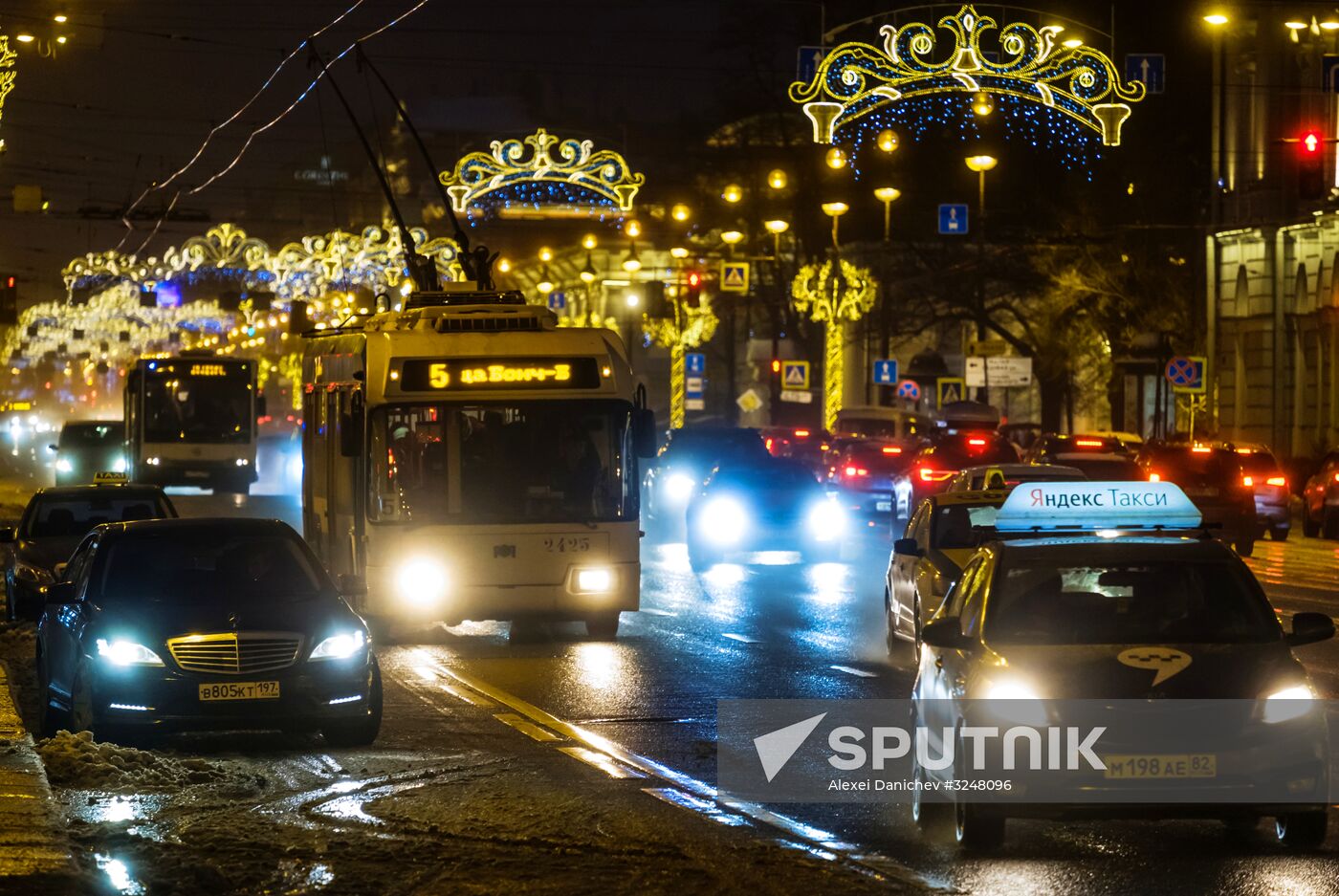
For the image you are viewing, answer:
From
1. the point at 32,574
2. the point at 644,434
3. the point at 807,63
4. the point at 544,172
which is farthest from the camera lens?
the point at 544,172

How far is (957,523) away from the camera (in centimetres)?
1856

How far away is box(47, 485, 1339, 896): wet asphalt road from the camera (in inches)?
359

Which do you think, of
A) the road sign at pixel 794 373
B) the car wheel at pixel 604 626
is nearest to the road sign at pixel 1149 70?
the road sign at pixel 794 373

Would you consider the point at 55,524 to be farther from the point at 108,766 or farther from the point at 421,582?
the point at 108,766

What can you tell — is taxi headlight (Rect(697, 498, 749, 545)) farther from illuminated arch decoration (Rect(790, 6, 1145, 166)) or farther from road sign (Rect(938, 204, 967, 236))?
road sign (Rect(938, 204, 967, 236))

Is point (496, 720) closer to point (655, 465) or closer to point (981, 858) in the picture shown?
point (981, 858)

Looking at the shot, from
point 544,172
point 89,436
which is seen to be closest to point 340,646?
point 89,436

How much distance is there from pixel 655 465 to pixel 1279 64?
19844 mm

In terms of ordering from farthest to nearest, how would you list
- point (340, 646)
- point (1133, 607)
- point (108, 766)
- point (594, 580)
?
point (594, 580), point (340, 646), point (108, 766), point (1133, 607)

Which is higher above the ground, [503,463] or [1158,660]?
[503,463]

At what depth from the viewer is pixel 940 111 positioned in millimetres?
52250

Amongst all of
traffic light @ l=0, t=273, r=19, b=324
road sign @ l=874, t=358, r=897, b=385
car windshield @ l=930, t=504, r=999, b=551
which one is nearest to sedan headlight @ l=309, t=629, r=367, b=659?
car windshield @ l=930, t=504, r=999, b=551

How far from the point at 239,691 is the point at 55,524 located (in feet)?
37.4

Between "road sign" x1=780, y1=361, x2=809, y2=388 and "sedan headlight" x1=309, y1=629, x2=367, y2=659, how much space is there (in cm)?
5299
